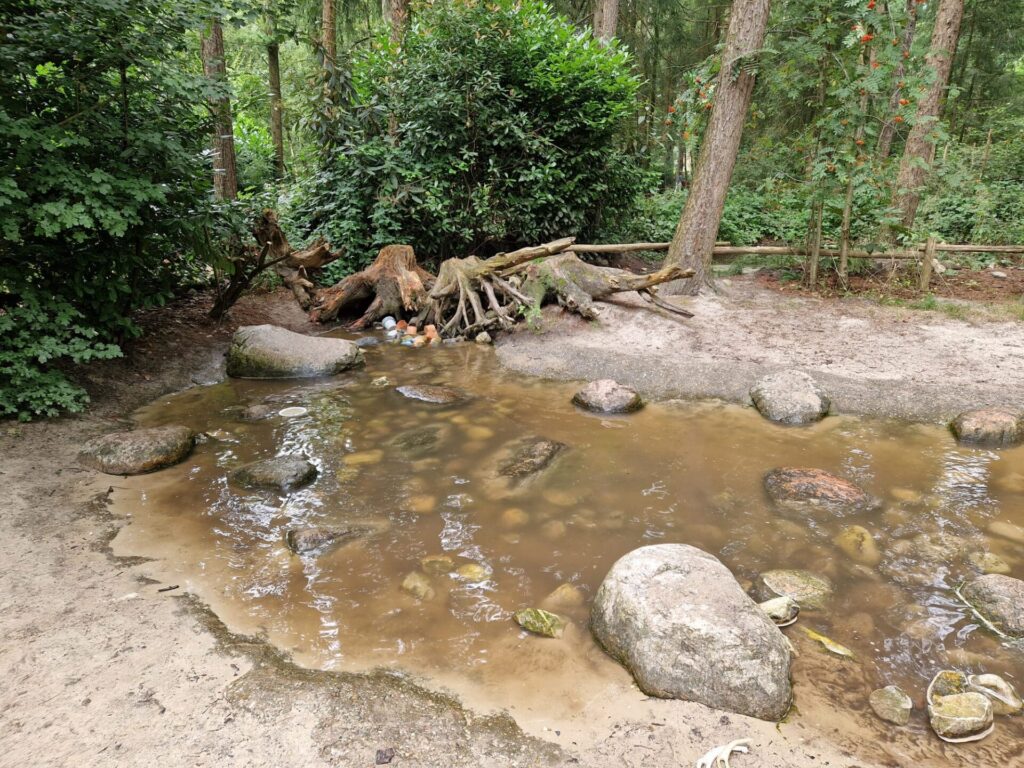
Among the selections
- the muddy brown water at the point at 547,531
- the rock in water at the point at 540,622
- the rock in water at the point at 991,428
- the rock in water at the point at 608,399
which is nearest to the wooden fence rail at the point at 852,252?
the rock in water at the point at 608,399

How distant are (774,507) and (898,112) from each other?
6.61 m

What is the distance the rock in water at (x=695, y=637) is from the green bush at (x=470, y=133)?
7.00 meters

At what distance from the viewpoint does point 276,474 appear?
13.4ft

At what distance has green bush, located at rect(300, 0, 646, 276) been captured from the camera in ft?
28.1

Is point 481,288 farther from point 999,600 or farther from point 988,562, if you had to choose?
point 999,600

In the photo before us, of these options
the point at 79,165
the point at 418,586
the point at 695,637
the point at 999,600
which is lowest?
the point at 418,586

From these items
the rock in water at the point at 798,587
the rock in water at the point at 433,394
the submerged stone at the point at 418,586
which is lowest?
the submerged stone at the point at 418,586

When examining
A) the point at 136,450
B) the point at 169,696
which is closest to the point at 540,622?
the point at 169,696

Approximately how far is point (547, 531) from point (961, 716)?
2062 mm

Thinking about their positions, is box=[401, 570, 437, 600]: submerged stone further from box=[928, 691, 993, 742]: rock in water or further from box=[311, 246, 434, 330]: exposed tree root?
box=[311, 246, 434, 330]: exposed tree root

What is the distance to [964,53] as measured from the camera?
17.2 metres

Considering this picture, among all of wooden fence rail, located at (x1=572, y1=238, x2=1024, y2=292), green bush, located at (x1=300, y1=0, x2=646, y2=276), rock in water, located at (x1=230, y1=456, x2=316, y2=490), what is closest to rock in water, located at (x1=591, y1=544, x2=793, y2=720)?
rock in water, located at (x1=230, y1=456, x2=316, y2=490)

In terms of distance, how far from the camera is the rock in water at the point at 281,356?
249 inches

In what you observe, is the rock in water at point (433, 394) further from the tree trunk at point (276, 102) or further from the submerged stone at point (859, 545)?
the tree trunk at point (276, 102)
